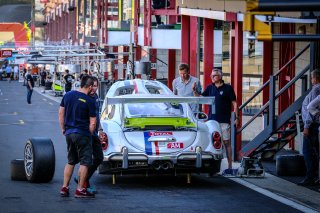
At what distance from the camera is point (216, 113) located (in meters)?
18.6

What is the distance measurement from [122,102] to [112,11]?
2238 inches

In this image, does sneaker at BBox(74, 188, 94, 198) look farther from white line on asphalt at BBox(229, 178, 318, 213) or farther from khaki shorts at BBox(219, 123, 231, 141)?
khaki shorts at BBox(219, 123, 231, 141)

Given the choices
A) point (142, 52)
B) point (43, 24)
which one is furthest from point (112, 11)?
point (43, 24)

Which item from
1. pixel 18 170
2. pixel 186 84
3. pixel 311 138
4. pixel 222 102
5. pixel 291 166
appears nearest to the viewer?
pixel 311 138

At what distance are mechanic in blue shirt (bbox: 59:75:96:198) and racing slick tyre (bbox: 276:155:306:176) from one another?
4436 mm

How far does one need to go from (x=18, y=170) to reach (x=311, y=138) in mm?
4331

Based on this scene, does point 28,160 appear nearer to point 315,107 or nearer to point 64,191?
point 64,191

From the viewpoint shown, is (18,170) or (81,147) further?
(18,170)

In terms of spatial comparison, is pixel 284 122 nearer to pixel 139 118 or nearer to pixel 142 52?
pixel 139 118

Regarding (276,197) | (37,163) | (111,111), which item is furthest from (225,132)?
(37,163)

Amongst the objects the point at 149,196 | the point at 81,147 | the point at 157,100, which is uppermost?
the point at 157,100

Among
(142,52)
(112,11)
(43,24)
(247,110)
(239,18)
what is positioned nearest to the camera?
(239,18)

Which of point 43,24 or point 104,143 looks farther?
point 43,24

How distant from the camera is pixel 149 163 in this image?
16031 millimetres
